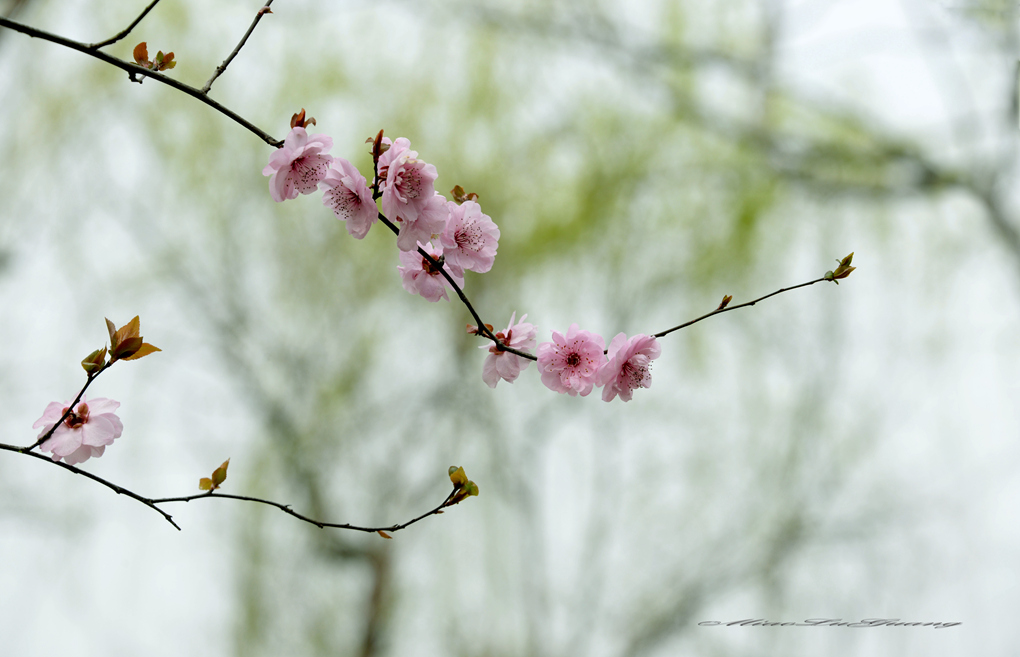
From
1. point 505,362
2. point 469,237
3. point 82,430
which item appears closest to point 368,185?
point 469,237

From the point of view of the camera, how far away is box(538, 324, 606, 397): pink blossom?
30.1 inches

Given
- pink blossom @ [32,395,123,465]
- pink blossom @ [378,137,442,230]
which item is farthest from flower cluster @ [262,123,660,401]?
pink blossom @ [32,395,123,465]

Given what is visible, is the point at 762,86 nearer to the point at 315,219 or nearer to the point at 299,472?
the point at 315,219

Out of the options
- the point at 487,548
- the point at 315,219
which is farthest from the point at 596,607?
the point at 315,219

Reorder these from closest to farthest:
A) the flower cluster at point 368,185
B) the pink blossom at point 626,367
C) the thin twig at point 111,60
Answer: the thin twig at point 111,60 → the flower cluster at point 368,185 → the pink blossom at point 626,367

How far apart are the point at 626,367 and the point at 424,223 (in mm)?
259

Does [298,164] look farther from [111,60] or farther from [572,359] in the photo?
[572,359]

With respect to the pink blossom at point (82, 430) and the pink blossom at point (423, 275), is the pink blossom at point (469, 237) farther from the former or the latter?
the pink blossom at point (82, 430)

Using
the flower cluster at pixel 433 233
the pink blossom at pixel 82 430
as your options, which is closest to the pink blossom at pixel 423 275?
the flower cluster at pixel 433 233

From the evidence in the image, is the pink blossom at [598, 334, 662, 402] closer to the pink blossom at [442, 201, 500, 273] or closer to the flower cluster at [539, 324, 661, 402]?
the flower cluster at [539, 324, 661, 402]

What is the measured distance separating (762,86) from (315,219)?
203cm

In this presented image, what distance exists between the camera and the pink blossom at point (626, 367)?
76cm

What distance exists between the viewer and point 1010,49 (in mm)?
2217

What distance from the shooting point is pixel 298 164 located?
2.24 feet
